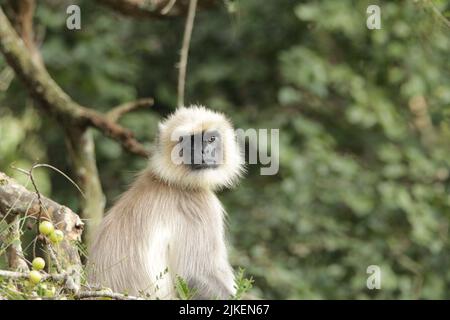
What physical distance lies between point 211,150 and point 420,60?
357 cm

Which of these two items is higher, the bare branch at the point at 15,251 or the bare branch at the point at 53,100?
Result: the bare branch at the point at 53,100

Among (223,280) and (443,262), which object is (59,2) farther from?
(223,280)

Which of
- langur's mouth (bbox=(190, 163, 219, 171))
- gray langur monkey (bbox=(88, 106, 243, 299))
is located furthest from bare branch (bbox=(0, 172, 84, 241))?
langur's mouth (bbox=(190, 163, 219, 171))

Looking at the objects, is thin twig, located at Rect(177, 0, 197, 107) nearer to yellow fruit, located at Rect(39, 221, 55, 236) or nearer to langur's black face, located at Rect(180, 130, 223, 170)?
langur's black face, located at Rect(180, 130, 223, 170)

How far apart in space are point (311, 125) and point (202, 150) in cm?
A: 332

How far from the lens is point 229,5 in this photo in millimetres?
5230

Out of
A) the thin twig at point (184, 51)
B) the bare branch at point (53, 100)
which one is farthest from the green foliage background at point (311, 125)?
the thin twig at point (184, 51)

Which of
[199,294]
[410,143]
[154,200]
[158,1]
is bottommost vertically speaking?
[199,294]

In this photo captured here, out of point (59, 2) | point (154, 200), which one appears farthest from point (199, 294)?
point (59, 2)

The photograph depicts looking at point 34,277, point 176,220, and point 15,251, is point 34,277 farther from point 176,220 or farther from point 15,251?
point 176,220

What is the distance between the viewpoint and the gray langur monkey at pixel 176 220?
409 cm

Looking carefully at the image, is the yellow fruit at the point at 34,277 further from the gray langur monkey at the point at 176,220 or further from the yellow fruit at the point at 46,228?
the gray langur monkey at the point at 176,220

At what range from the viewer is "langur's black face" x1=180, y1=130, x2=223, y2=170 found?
4.70 metres

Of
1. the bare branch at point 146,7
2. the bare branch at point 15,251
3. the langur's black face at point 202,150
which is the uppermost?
the bare branch at point 146,7
